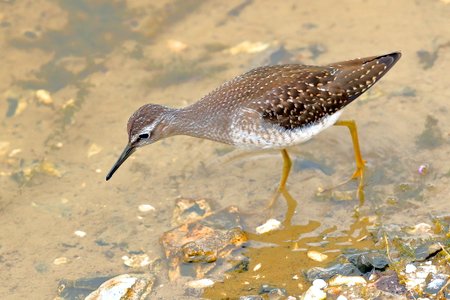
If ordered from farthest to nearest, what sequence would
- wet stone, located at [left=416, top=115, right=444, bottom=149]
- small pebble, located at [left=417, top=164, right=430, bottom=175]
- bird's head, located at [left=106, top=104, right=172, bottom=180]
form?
wet stone, located at [left=416, top=115, right=444, bottom=149] → small pebble, located at [left=417, top=164, right=430, bottom=175] → bird's head, located at [left=106, top=104, right=172, bottom=180]

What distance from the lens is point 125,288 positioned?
6574 millimetres

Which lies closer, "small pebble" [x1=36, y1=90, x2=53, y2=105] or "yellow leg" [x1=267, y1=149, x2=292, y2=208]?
"yellow leg" [x1=267, y1=149, x2=292, y2=208]

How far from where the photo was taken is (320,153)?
8516 mm

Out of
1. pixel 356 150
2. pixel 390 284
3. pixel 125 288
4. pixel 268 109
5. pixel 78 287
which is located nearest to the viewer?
pixel 390 284

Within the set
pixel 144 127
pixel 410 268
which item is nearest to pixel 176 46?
pixel 144 127

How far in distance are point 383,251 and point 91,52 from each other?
5535mm

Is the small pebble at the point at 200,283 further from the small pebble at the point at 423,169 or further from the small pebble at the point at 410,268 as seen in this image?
the small pebble at the point at 423,169

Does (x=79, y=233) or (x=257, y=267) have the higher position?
(x=257, y=267)

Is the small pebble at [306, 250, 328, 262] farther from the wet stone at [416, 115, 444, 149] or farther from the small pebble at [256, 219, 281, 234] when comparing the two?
the wet stone at [416, 115, 444, 149]

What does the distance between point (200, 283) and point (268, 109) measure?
1780mm

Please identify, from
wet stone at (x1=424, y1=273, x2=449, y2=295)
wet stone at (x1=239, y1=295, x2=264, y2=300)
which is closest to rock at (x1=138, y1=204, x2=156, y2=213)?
wet stone at (x1=239, y1=295, x2=264, y2=300)

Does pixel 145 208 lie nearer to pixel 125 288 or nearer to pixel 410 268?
pixel 125 288

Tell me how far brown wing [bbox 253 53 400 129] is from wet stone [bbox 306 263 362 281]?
1.56m

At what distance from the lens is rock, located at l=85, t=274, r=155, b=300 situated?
6520mm
